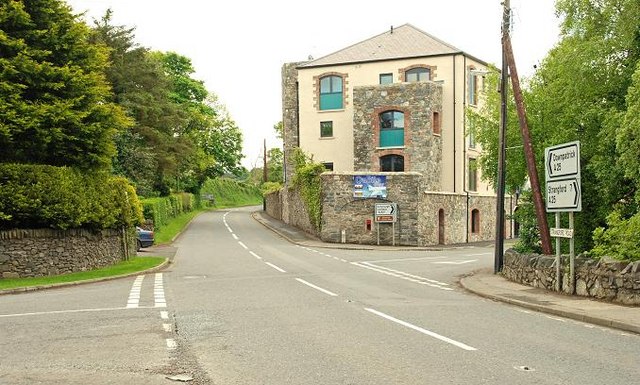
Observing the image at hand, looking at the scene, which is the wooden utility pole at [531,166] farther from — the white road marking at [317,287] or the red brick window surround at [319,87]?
the red brick window surround at [319,87]

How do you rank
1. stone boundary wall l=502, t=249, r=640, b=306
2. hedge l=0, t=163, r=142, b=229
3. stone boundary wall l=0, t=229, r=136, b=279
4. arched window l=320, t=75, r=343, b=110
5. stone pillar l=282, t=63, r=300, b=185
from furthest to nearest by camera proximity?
stone pillar l=282, t=63, r=300, b=185
arched window l=320, t=75, r=343, b=110
stone boundary wall l=0, t=229, r=136, b=279
hedge l=0, t=163, r=142, b=229
stone boundary wall l=502, t=249, r=640, b=306

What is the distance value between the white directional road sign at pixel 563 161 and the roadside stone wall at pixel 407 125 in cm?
2790

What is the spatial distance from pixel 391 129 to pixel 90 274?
2781 cm

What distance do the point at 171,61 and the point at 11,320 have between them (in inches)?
2347

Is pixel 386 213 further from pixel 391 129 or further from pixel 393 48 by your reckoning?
pixel 393 48

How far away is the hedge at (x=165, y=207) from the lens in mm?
44750

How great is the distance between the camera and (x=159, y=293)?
1727 cm

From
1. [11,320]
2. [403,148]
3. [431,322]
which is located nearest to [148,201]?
[403,148]

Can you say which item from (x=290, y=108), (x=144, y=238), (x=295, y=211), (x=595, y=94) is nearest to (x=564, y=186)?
(x=595, y=94)

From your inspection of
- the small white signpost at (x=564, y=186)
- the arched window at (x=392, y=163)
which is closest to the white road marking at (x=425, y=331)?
the small white signpost at (x=564, y=186)

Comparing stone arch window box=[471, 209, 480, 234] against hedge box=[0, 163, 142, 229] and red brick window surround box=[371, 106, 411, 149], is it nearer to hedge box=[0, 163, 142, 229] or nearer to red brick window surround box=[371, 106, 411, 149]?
red brick window surround box=[371, 106, 411, 149]

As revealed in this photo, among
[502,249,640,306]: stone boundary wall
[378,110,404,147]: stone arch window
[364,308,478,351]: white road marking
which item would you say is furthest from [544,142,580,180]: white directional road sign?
[378,110,404,147]: stone arch window

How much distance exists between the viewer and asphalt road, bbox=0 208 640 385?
7.66 metres

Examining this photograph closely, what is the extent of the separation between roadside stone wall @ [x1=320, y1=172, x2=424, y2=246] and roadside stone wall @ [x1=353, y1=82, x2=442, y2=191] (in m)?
4.32
